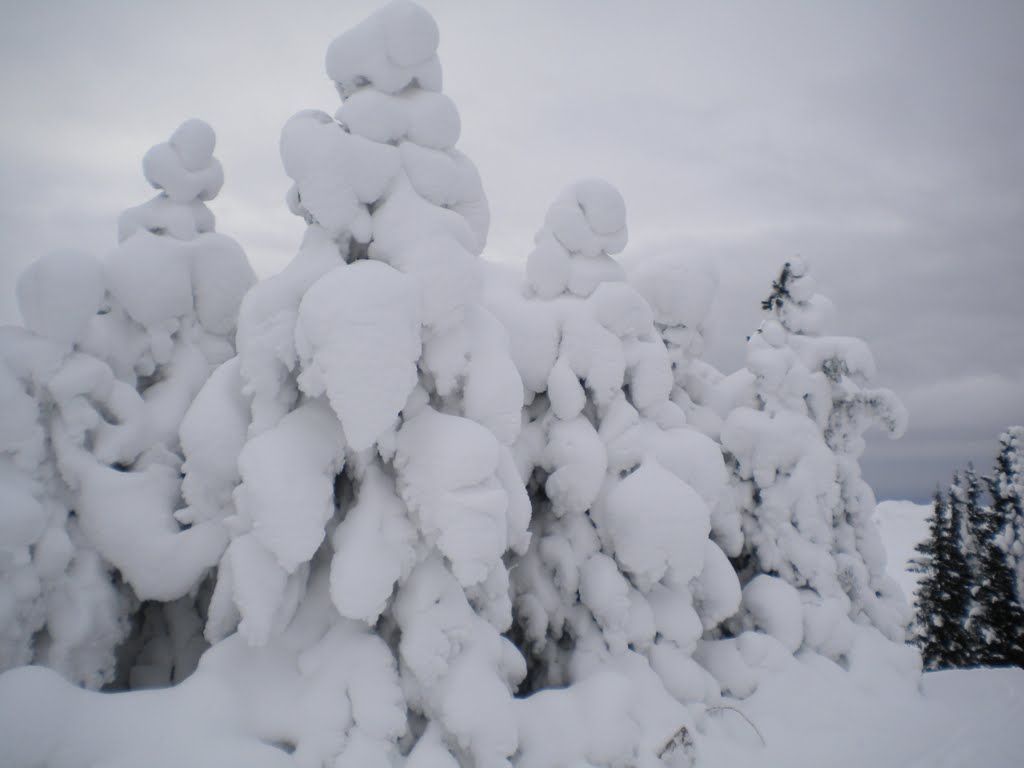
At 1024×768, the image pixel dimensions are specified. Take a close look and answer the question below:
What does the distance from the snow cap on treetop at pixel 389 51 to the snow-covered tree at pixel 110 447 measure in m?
3.56

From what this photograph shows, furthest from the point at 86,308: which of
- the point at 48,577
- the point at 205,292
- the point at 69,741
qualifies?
the point at 69,741

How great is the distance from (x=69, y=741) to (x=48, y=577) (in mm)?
2756

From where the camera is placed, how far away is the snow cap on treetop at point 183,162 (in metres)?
10.8

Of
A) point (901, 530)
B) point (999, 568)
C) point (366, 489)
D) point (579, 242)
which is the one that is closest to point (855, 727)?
point (366, 489)

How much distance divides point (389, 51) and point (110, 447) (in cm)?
671

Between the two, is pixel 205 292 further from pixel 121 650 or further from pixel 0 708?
pixel 0 708

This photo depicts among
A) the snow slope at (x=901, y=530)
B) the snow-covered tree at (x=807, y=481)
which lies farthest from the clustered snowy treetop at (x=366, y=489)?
the snow slope at (x=901, y=530)

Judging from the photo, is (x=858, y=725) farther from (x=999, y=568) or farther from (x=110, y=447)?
(x=999, y=568)

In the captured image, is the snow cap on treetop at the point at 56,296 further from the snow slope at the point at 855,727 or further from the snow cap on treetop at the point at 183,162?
the snow slope at the point at 855,727

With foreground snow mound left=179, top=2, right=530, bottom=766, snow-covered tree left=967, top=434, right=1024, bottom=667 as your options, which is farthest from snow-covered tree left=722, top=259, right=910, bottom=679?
snow-covered tree left=967, top=434, right=1024, bottom=667

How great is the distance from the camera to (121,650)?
9.74 meters

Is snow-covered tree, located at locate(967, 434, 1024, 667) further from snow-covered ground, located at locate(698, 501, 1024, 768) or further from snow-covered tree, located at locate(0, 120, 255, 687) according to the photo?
snow-covered tree, located at locate(0, 120, 255, 687)

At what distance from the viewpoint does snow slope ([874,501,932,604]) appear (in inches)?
2389

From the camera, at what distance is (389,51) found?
8688mm
